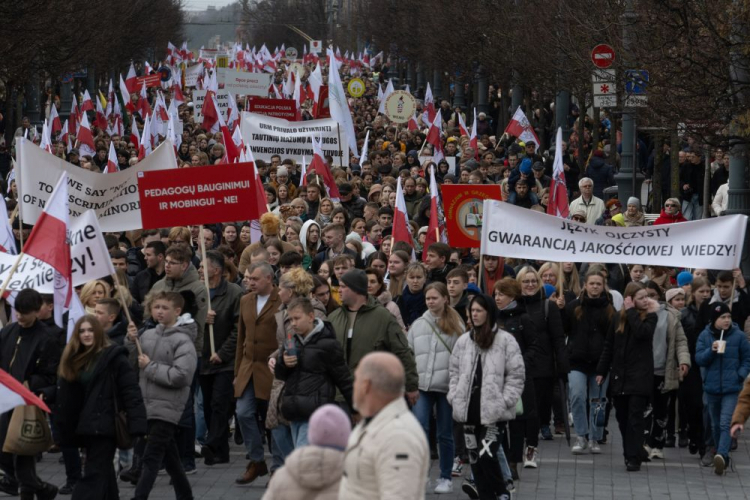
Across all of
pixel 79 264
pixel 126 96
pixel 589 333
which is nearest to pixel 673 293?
pixel 589 333

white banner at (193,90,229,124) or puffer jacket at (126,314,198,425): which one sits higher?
white banner at (193,90,229,124)

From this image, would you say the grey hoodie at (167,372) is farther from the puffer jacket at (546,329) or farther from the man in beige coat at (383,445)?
the man in beige coat at (383,445)

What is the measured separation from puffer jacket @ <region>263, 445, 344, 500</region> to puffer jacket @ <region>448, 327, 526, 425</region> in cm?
388

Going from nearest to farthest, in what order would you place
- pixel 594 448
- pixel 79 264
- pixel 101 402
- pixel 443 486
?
pixel 101 402 < pixel 79 264 < pixel 443 486 < pixel 594 448

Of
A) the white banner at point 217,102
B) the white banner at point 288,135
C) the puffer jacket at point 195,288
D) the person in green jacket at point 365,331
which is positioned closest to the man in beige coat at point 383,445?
the person in green jacket at point 365,331

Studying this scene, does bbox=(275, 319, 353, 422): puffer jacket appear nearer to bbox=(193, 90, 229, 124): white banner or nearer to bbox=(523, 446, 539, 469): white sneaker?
bbox=(523, 446, 539, 469): white sneaker

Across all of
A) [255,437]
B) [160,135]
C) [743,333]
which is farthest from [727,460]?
[160,135]

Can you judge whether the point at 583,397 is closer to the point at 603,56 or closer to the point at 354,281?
the point at 354,281

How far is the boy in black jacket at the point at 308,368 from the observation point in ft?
30.1

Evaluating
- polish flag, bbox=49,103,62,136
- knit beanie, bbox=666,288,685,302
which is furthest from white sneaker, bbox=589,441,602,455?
polish flag, bbox=49,103,62,136

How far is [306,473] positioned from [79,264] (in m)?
4.90

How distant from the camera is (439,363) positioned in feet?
34.3

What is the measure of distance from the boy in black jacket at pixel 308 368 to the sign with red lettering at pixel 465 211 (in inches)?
163

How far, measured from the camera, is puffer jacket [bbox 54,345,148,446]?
8.72m
